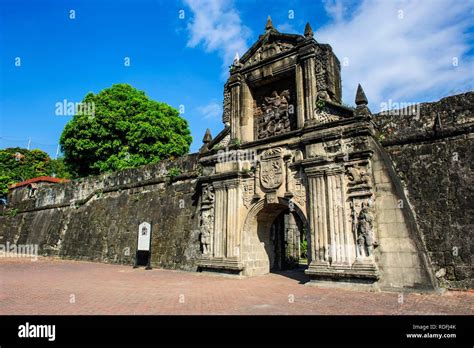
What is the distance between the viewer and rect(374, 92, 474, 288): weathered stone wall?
7836 mm

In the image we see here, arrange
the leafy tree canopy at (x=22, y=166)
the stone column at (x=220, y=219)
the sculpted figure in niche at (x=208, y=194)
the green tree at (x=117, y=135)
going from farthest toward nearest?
the leafy tree canopy at (x=22, y=166)
the green tree at (x=117, y=135)
the sculpted figure in niche at (x=208, y=194)
the stone column at (x=220, y=219)

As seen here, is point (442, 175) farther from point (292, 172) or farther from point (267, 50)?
point (267, 50)

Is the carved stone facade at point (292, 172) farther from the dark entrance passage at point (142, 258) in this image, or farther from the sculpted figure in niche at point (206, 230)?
the dark entrance passage at point (142, 258)

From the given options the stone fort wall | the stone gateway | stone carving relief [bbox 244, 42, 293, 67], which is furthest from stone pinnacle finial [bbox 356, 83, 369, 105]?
stone carving relief [bbox 244, 42, 293, 67]

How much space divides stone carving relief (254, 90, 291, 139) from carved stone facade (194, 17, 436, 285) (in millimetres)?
37

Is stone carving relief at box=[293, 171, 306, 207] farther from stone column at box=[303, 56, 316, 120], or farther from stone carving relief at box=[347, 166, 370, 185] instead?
Result: stone column at box=[303, 56, 316, 120]

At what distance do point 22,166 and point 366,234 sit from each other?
40.3m

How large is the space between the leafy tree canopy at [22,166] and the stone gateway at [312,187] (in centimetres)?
2700

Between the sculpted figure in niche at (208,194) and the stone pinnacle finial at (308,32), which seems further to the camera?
the sculpted figure in niche at (208,194)

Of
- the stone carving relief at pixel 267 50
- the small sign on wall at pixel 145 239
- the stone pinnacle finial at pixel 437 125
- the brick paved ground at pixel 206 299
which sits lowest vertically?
the brick paved ground at pixel 206 299

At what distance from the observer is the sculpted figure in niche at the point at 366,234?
8250 mm

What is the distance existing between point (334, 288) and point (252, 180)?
14.0 feet

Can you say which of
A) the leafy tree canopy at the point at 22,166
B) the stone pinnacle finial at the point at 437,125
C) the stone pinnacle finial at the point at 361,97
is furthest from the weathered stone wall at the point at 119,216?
the leafy tree canopy at the point at 22,166

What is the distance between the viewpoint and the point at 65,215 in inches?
795
